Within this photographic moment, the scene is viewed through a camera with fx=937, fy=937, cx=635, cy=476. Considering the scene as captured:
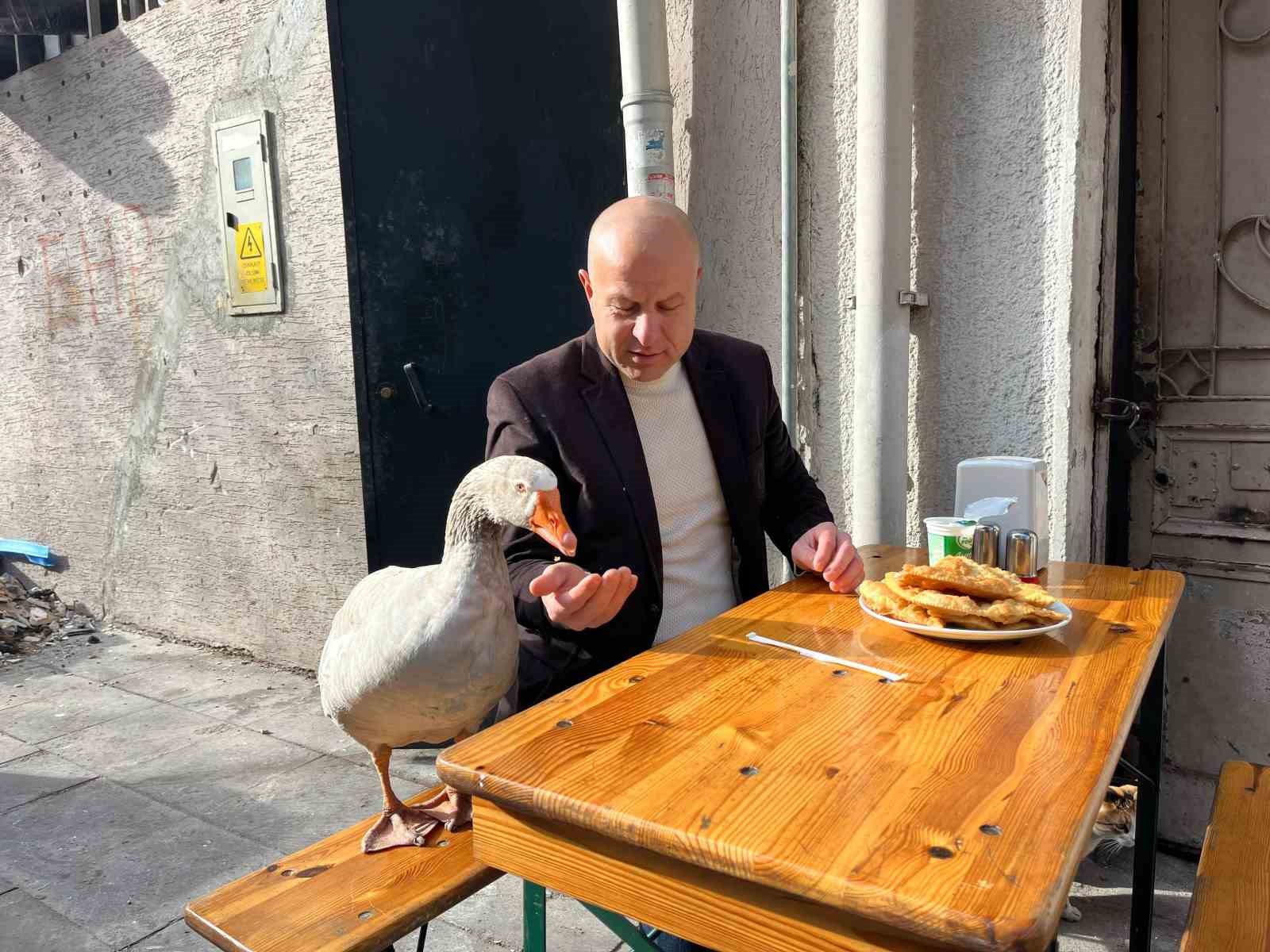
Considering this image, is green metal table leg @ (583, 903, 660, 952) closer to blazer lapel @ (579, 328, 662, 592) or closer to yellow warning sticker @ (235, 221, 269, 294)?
blazer lapel @ (579, 328, 662, 592)

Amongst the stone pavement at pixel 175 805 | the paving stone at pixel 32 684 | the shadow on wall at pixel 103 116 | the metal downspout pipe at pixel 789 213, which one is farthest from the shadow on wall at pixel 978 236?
the paving stone at pixel 32 684

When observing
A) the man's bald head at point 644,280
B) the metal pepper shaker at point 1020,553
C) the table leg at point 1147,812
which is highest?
the man's bald head at point 644,280

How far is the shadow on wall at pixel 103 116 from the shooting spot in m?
5.09

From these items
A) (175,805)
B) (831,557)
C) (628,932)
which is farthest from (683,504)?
(175,805)

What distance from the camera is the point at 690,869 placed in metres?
1.11

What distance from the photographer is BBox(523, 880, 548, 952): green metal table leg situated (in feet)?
4.86

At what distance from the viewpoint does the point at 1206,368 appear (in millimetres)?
2957

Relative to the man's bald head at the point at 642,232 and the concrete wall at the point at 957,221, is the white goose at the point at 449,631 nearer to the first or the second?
the man's bald head at the point at 642,232

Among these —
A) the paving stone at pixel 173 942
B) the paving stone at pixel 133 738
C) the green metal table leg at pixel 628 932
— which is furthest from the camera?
the paving stone at pixel 133 738

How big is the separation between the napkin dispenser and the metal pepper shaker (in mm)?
163

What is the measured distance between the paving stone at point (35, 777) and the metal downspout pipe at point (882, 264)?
11.0 feet

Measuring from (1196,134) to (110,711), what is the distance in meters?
5.20

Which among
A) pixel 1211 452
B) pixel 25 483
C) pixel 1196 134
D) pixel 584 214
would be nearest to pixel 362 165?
pixel 584 214

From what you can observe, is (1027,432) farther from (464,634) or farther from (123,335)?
(123,335)
